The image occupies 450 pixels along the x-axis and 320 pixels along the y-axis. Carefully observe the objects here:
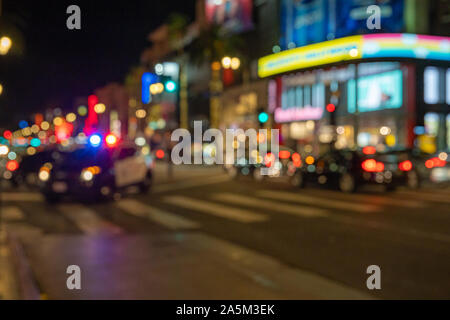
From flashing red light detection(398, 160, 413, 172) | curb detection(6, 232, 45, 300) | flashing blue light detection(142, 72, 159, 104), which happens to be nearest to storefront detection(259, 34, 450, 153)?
flashing red light detection(398, 160, 413, 172)

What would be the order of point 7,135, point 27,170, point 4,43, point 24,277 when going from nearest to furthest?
point 24,277 < point 4,43 < point 27,170 < point 7,135

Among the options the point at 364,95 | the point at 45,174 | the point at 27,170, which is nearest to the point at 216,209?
the point at 45,174

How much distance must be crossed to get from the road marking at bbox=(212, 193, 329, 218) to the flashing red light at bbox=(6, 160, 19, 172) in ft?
29.4

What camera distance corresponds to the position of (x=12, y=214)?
13242mm

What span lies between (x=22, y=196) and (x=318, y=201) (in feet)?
31.8

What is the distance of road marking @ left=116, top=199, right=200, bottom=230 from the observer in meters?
11.2

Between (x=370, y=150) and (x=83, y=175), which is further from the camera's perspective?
(x=370, y=150)

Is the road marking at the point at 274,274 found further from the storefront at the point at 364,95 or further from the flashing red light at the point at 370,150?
the flashing red light at the point at 370,150

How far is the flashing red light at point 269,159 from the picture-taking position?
23.2 meters

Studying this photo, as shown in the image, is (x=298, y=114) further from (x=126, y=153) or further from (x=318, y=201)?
(x=318, y=201)

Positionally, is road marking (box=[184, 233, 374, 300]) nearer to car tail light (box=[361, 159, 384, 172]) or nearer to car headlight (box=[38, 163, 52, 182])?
car headlight (box=[38, 163, 52, 182])

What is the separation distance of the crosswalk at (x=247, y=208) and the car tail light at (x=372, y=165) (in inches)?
38.6

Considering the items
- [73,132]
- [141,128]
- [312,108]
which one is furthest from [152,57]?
[73,132]
